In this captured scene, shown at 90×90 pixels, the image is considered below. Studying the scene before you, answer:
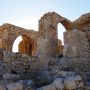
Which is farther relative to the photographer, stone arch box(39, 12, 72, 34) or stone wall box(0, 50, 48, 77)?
Answer: stone arch box(39, 12, 72, 34)

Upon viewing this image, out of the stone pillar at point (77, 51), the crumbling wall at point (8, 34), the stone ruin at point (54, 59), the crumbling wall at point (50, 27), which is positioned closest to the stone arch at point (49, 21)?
the crumbling wall at point (50, 27)

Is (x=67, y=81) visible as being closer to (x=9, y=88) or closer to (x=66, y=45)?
(x=9, y=88)

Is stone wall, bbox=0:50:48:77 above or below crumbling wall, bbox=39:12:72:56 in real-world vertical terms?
below

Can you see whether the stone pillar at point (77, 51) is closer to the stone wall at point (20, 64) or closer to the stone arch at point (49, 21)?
the stone wall at point (20, 64)

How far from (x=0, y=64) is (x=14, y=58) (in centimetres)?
72

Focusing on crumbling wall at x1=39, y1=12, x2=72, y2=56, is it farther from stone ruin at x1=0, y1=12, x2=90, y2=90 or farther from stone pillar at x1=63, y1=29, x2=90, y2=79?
stone pillar at x1=63, y1=29, x2=90, y2=79

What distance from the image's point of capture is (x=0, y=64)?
30.1ft

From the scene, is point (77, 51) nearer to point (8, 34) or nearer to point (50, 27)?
point (50, 27)

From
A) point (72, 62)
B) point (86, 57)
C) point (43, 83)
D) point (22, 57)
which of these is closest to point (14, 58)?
point (22, 57)

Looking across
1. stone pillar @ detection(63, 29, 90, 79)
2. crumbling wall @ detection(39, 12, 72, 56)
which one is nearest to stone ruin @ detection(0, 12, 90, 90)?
stone pillar @ detection(63, 29, 90, 79)

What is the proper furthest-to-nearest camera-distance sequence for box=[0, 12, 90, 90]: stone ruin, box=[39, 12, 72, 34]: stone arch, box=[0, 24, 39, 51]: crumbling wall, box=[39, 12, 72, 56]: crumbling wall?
box=[0, 24, 39, 51]: crumbling wall
box=[39, 12, 72, 34]: stone arch
box=[39, 12, 72, 56]: crumbling wall
box=[0, 12, 90, 90]: stone ruin

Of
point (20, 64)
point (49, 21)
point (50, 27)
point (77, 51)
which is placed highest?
point (49, 21)

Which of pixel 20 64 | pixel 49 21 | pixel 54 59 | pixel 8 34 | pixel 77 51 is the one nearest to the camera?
pixel 20 64

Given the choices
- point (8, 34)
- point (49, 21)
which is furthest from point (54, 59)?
point (8, 34)
